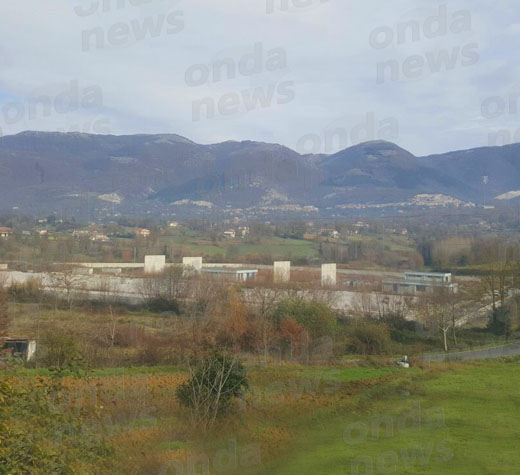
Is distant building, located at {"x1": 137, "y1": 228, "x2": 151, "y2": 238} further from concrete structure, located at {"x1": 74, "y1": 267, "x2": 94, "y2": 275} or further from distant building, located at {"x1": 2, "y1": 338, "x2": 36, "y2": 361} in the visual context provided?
distant building, located at {"x1": 2, "y1": 338, "x2": 36, "y2": 361}

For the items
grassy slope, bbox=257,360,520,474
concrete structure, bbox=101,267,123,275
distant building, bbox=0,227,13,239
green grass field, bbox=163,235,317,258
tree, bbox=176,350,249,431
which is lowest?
grassy slope, bbox=257,360,520,474

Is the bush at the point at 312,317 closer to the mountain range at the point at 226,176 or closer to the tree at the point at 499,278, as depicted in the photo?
the tree at the point at 499,278

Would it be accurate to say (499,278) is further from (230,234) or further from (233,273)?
(230,234)

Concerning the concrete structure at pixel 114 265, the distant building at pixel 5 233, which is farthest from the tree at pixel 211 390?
the distant building at pixel 5 233

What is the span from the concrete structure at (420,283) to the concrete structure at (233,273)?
8668mm

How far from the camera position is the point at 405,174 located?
12800 centimetres

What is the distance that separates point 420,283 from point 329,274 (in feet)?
19.4

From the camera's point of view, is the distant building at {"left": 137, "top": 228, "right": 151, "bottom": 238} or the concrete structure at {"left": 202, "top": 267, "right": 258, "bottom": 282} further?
the distant building at {"left": 137, "top": 228, "right": 151, "bottom": 238}

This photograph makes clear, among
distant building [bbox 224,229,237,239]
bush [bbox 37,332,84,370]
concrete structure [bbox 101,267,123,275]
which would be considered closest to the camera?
bush [bbox 37,332,84,370]

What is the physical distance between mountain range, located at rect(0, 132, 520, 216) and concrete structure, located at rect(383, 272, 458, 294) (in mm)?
51466

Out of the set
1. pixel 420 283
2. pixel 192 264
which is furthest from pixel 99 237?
pixel 420 283

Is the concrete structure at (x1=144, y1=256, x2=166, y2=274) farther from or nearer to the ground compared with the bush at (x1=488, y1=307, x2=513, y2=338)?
farther from the ground

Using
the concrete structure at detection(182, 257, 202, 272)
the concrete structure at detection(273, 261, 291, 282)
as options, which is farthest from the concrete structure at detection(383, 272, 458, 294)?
→ the concrete structure at detection(182, 257, 202, 272)

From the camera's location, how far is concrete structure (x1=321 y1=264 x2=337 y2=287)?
103 feet
